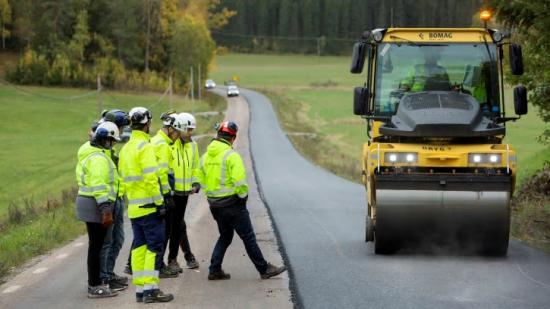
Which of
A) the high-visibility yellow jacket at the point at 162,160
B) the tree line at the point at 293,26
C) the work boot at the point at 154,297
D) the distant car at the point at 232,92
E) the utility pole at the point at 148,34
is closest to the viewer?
the work boot at the point at 154,297

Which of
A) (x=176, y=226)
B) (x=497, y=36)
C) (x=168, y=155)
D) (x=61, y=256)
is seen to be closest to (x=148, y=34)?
(x=61, y=256)

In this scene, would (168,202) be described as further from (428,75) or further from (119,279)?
(428,75)

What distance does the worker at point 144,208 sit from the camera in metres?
9.95

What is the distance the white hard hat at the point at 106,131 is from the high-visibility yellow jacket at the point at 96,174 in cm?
16

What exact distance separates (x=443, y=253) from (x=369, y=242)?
1775 millimetres

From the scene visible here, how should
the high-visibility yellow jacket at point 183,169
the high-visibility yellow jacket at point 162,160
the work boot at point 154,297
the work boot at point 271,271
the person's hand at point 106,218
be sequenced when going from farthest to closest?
1. the high-visibility yellow jacket at point 183,169
2. the work boot at point 271,271
3. the high-visibility yellow jacket at point 162,160
4. the person's hand at point 106,218
5. the work boot at point 154,297

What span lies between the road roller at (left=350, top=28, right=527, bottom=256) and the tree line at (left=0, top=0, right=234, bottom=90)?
7260 centimetres

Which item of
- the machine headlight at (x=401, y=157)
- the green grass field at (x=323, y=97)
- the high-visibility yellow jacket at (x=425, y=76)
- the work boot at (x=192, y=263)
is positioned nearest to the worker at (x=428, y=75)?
the high-visibility yellow jacket at (x=425, y=76)

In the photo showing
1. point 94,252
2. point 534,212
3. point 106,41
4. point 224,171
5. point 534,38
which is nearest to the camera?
point 94,252

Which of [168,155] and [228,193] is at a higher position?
[168,155]

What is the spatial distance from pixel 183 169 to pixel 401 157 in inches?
120

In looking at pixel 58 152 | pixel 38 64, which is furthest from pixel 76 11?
pixel 58 152

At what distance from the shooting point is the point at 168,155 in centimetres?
1117

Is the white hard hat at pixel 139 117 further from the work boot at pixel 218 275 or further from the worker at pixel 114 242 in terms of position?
the work boot at pixel 218 275
